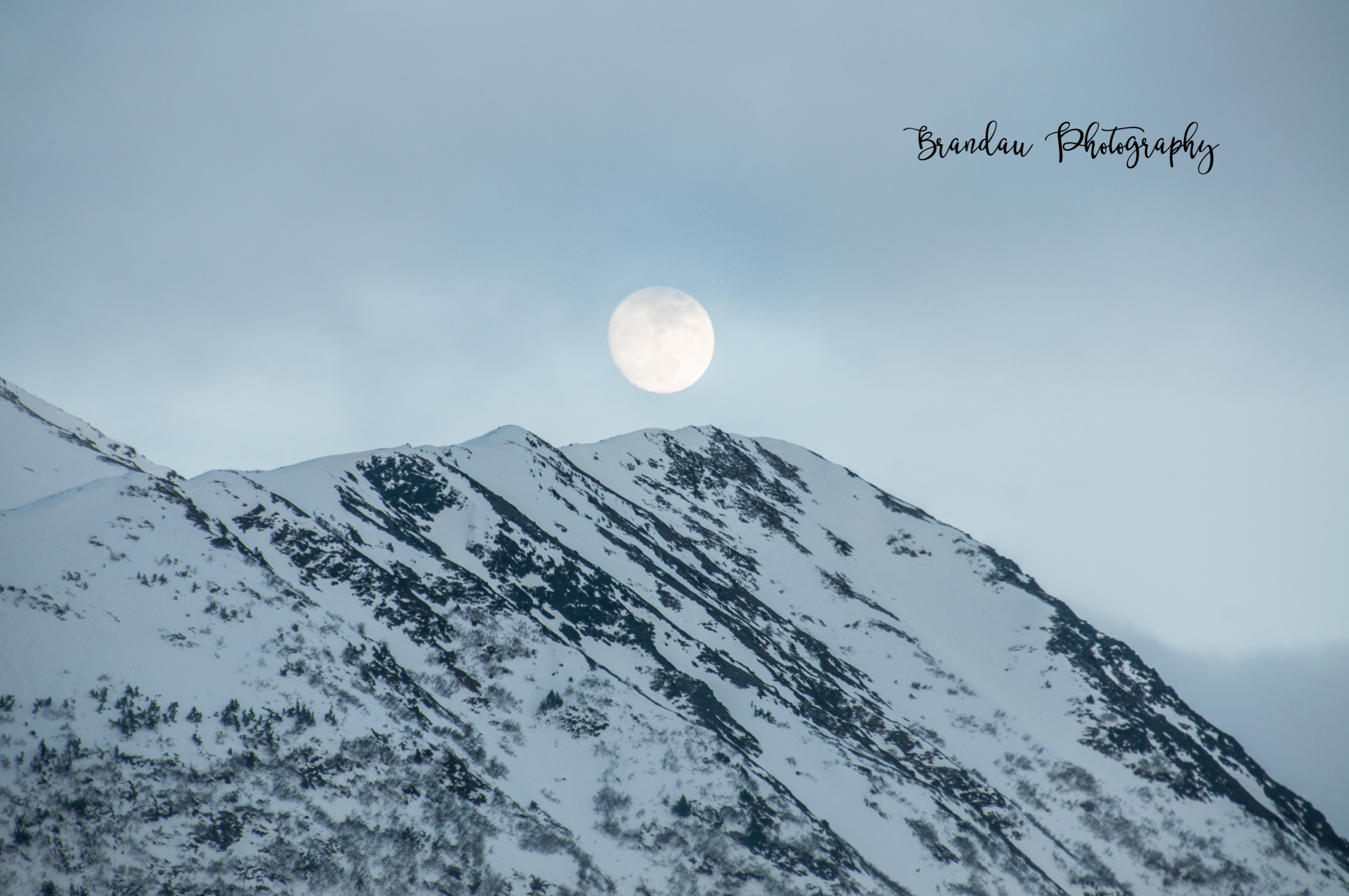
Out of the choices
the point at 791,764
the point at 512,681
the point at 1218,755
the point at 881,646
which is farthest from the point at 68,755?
the point at 1218,755

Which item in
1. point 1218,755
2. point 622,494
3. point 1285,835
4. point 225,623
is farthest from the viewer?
point 622,494

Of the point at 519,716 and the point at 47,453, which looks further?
the point at 47,453

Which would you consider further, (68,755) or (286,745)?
(286,745)

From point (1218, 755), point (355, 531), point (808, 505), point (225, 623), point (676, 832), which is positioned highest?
point (808, 505)

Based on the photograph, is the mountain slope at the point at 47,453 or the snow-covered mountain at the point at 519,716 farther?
the mountain slope at the point at 47,453

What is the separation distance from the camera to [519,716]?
163 ft

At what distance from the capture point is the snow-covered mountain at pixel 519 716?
3603 centimetres

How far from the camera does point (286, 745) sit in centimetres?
3912

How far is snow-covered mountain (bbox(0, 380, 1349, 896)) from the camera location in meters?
36.0

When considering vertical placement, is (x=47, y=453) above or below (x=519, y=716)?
above

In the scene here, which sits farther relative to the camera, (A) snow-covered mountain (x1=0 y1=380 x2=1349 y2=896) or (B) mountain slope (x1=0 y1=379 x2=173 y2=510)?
(B) mountain slope (x1=0 y1=379 x2=173 y2=510)

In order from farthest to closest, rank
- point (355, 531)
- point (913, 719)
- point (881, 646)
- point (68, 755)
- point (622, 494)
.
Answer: point (622, 494) < point (881, 646) < point (913, 719) < point (355, 531) < point (68, 755)

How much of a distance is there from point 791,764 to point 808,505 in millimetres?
63366

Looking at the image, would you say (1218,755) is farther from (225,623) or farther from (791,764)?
(225,623)
